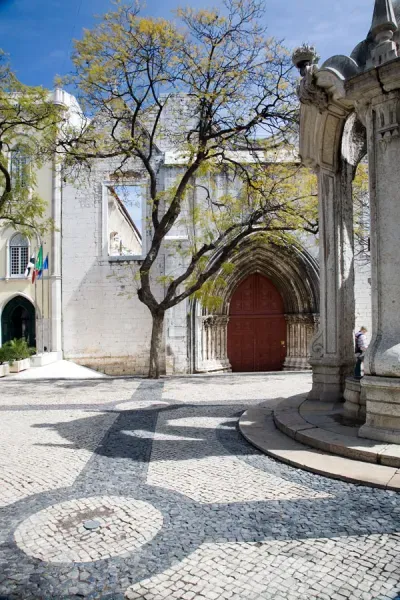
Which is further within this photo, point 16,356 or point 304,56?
point 16,356

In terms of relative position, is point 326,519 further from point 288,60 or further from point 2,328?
point 2,328

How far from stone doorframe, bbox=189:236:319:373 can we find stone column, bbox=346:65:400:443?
10453mm

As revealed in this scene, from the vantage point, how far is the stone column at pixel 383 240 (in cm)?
430

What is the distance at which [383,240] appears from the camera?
4539 mm

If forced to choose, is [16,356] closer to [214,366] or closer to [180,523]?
[214,366]

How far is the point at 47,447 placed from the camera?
198 inches

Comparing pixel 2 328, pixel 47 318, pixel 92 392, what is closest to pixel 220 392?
pixel 92 392

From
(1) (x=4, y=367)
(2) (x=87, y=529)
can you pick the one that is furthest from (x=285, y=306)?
(2) (x=87, y=529)

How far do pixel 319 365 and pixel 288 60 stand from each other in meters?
7.83

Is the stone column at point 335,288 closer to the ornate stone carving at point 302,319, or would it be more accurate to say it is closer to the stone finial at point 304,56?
the stone finial at point 304,56

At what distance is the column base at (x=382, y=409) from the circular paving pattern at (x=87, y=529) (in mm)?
2251

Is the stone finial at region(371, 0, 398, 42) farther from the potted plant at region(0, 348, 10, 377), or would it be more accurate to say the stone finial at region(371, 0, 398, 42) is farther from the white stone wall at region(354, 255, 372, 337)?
the potted plant at region(0, 348, 10, 377)

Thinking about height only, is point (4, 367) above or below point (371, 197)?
below

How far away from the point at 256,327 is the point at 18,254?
30.2ft
